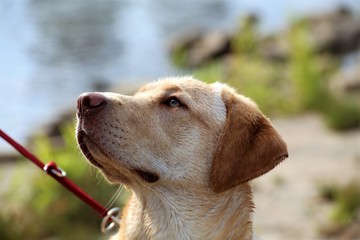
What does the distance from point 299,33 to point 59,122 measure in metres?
4.71

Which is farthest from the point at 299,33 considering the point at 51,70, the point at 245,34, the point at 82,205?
the point at 51,70

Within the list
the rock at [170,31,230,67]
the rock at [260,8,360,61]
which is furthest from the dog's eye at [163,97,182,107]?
the rock at [170,31,230,67]

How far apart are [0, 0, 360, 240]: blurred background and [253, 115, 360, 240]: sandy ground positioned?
19mm

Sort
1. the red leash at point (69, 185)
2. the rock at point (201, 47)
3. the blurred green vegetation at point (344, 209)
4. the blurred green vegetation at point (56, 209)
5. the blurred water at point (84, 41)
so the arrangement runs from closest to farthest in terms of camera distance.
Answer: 1. the red leash at point (69, 185)
2. the blurred green vegetation at point (56, 209)
3. the blurred green vegetation at point (344, 209)
4. the blurred water at point (84, 41)
5. the rock at point (201, 47)

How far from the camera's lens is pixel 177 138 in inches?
175

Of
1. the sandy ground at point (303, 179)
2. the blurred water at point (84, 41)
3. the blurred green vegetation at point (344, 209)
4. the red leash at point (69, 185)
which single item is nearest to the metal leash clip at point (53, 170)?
the red leash at point (69, 185)

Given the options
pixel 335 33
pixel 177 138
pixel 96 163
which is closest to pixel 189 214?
pixel 177 138

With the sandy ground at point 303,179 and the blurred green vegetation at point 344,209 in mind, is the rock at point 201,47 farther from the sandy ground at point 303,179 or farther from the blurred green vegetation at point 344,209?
the blurred green vegetation at point 344,209

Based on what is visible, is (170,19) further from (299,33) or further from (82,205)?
(82,205)

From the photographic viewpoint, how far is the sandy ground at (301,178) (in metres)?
8.77

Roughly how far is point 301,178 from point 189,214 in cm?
639

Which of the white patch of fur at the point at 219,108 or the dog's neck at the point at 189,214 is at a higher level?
the white patch of fur at the point at 219,108

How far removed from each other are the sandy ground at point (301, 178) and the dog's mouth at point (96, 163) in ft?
12.5

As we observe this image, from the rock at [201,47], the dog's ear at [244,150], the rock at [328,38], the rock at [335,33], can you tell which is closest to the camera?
the dog's ear at [244,150]
